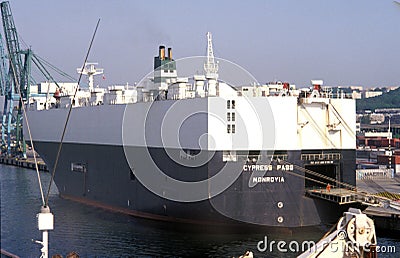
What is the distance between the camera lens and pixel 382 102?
159 metres

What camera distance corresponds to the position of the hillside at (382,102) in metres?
156

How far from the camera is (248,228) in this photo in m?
19.4

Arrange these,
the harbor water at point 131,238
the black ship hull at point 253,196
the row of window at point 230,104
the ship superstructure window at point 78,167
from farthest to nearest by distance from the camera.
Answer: the ship superstructure window at point 78,167 < the row of window at point 230,104 < the black ship hull at point 253,196 < the harbor water at point 131,238

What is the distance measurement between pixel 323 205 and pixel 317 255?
12417 millimetres

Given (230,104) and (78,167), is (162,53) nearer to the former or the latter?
(78,167)

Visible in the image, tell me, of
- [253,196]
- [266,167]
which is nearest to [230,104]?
[266,167]

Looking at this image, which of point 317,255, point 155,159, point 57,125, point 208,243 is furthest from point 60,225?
point 317,255

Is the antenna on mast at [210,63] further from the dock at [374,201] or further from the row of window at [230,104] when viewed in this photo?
the dock at [374,201]

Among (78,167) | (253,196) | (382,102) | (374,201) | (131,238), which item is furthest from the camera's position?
(382,102)

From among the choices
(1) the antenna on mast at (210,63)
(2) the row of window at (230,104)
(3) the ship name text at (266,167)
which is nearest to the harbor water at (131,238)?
(3) the ship name text at (266,167)

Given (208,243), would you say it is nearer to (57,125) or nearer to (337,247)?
(337,247)

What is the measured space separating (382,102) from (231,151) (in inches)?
5822

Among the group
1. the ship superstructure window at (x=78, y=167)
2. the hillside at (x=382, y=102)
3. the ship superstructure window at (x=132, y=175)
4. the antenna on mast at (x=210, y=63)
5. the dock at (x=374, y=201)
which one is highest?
the hillside at (x=382, y=102)

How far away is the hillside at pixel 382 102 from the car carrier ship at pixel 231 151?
139m
